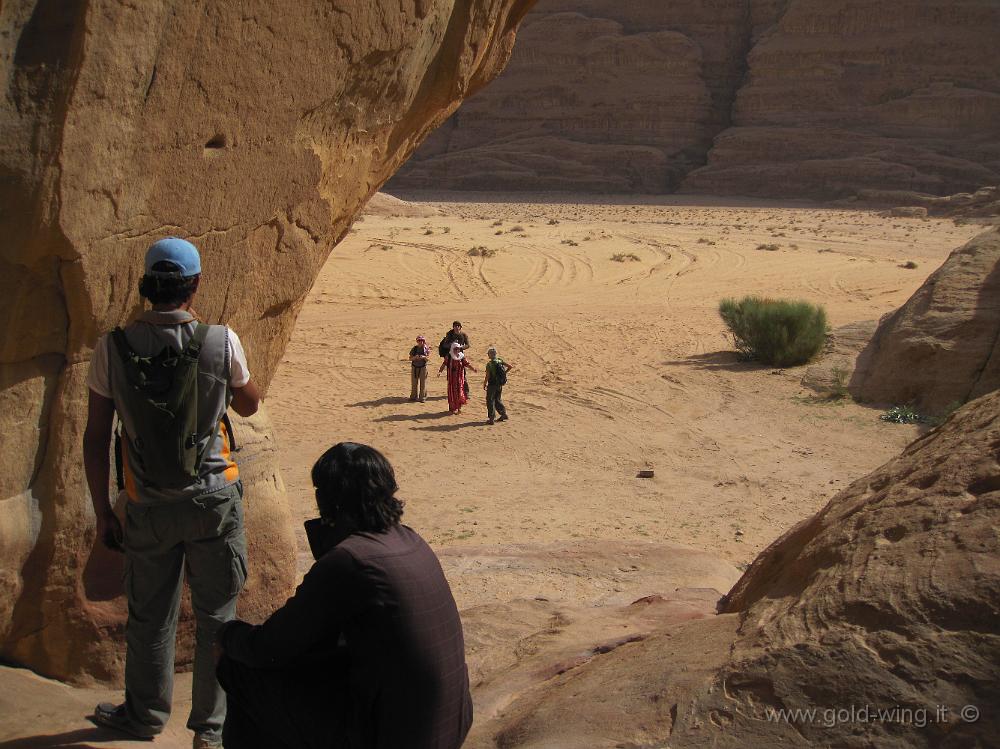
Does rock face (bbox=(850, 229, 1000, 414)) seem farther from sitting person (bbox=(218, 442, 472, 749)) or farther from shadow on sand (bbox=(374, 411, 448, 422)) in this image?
sitting person (bbox=(218, 442, 472, 749))

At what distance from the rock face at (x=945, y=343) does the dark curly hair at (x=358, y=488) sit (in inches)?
400

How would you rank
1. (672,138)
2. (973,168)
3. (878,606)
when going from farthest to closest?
1. (672,138)
2. (973,168)
3. (878,606)

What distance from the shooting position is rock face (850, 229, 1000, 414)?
37.3 feet

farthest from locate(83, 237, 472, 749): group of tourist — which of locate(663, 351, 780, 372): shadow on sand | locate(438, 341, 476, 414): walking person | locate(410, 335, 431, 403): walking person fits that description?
locate(663, 351, 780, 372): shadow on sand

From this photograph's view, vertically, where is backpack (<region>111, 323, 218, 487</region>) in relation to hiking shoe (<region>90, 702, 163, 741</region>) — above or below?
above

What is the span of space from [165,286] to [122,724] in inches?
56.1

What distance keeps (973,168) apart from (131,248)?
51.4m

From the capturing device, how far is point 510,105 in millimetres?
60656

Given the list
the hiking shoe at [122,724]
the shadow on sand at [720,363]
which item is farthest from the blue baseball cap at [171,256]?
the shadow on sand at [720,363]

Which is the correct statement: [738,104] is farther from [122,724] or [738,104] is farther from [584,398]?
[122,724]

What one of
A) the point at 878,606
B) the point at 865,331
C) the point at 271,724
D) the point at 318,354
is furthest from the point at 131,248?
the point at 865,331

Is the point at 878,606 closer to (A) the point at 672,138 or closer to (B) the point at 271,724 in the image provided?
(B) the point at 271,724

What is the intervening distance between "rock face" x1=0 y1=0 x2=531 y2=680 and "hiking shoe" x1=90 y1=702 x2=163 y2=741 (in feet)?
2.28

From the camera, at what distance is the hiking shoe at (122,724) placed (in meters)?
3.20
